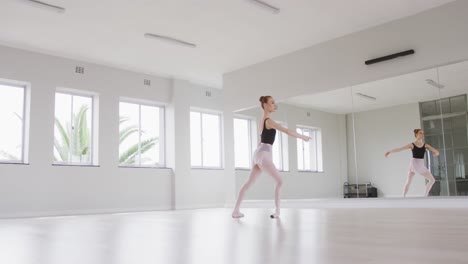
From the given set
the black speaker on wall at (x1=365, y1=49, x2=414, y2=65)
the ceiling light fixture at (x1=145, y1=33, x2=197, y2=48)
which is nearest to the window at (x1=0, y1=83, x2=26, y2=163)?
the ceiling light fixture at (x1=145, y1=33, x2=197, y2=48)

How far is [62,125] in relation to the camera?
960 centimetres

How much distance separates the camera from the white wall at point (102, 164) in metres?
8.23

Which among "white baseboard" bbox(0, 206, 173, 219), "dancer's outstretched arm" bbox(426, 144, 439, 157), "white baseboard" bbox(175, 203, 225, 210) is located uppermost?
"dancer's outstretched arm" bbox(426, 144, 439, 157)

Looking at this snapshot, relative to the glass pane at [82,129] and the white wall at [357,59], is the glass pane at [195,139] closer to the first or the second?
the white wall at [357,59]

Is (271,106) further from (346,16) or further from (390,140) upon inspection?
(390,140)

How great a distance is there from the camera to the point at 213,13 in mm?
7059

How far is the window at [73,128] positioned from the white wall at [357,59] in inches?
130

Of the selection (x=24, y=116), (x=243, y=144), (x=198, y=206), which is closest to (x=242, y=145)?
(x=243, y=144)

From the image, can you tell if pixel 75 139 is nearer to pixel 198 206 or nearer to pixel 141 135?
pixel 141 135

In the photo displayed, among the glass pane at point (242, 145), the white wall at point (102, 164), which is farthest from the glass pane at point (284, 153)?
the white wall at point (102, 164)

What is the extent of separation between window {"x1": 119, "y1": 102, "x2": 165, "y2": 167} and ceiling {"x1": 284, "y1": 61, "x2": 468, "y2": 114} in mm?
3528

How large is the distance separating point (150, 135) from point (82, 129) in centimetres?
162

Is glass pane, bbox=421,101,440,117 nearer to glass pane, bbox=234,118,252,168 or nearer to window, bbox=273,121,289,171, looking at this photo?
window, bbox=273,121,289,171

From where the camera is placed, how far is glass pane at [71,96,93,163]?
9461 millimetres
